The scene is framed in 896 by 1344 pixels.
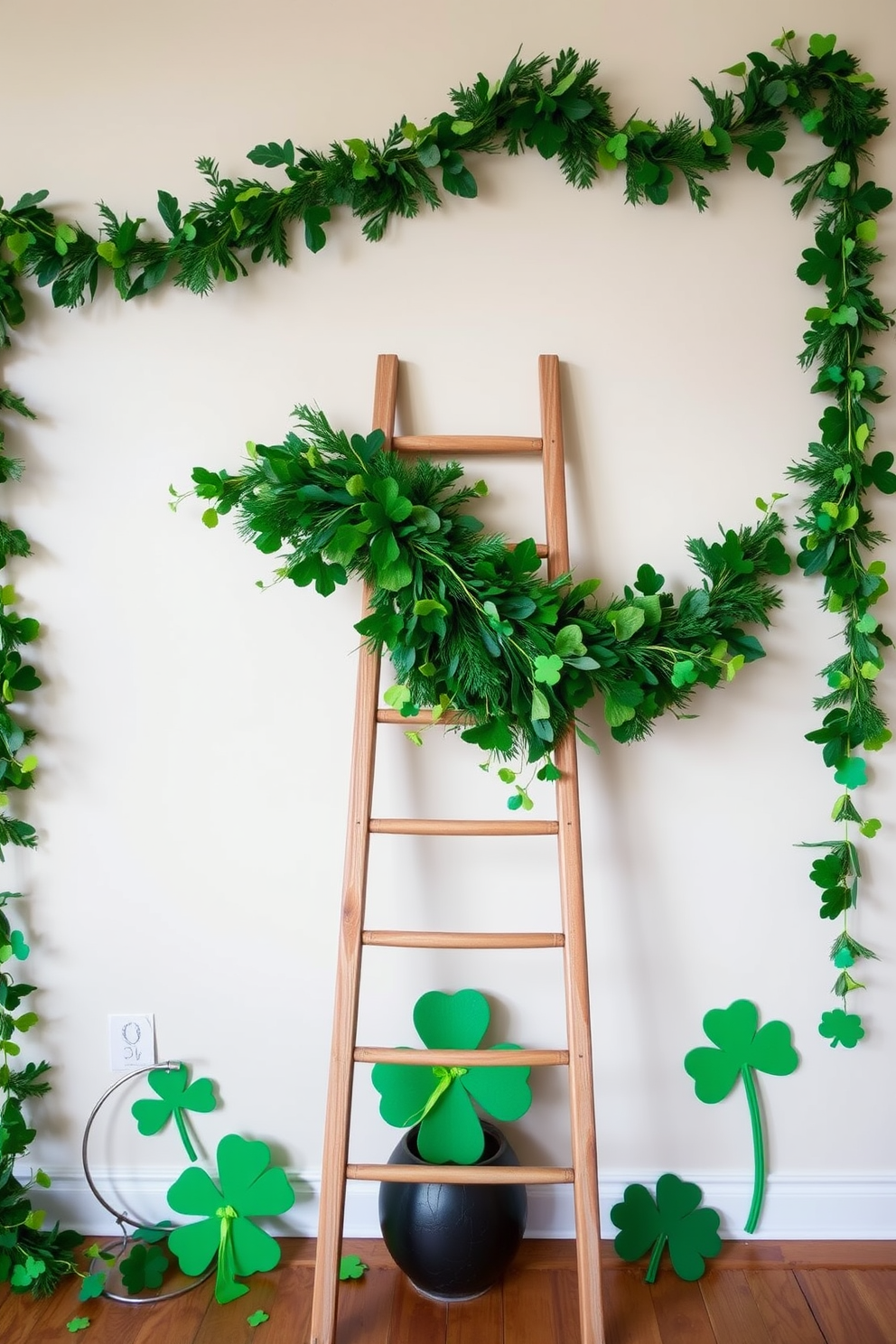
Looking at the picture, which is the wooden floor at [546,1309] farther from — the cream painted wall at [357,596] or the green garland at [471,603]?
the green garland at [471,603]

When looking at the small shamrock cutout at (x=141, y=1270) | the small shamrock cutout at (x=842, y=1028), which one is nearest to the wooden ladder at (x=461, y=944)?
the small shamrock cutout at (x=141, y=1270)

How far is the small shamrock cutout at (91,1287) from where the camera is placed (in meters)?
1.63

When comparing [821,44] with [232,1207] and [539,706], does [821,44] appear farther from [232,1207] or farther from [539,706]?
[232,1207]

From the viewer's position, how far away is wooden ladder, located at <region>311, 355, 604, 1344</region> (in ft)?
4.90

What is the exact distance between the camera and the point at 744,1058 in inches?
68.0

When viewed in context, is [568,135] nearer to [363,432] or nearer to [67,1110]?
[363,432]

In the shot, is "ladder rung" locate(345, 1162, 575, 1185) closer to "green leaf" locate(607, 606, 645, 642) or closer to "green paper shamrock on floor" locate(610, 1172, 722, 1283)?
"green paper shamrock on floor" locate(610, 1172, 722, 1283)

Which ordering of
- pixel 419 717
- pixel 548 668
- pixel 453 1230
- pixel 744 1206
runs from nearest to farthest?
1. pixel 548 668
2. pixel 453 1230
3. pixel 419 717
4. pixel 744 1206

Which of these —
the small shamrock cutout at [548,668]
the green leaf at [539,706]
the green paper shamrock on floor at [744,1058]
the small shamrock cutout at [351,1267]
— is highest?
the small shamrock cutout at [548,668]

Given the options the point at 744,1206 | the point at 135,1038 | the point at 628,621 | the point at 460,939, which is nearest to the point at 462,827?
the point at 460,939

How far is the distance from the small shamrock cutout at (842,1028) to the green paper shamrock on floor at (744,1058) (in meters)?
0.07

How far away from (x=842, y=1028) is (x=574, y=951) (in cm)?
53

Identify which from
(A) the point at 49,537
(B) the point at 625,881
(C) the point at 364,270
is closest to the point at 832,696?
(B) the point at 625,881

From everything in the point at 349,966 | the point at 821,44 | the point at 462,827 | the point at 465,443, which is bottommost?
the point at 349,966
